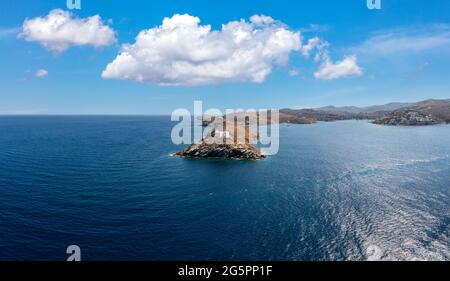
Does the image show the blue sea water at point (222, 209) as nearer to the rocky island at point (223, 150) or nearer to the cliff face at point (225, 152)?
the cliff face at point (225, 152)

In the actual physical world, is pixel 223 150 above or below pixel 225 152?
above

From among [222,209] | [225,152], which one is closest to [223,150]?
[225,152]

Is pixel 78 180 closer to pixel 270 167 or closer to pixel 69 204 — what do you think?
pixel 69 204

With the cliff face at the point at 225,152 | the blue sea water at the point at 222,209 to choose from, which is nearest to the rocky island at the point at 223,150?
the cliff face at the point at 225,152

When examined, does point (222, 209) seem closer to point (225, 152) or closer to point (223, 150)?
point (225, 152)

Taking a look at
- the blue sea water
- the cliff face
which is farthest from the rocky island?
the blue sea water
